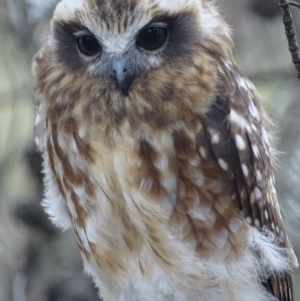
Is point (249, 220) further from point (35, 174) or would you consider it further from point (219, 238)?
point (35, 174)

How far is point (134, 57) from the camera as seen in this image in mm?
3459

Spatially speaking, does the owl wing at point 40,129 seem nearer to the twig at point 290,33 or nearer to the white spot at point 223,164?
the white spot at point 223,164

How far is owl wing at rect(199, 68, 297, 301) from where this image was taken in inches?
141

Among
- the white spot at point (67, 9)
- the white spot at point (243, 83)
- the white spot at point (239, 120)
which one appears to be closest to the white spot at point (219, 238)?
the white spot at point (239, 120)

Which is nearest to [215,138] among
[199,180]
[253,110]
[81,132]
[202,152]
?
[202,152]

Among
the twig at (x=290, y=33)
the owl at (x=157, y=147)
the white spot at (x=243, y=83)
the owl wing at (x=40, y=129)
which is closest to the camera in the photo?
the twig at (x=290, y=33)

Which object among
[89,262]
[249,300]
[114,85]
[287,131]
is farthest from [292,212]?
[114,85]

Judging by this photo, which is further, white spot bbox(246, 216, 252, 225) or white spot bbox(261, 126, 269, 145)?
white spot bbox(261, 126, 269, 145)

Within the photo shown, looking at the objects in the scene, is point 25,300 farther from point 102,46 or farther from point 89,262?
point 102,46

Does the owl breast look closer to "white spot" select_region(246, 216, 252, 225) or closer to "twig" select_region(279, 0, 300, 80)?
"white spot" select_region(246, 216, 252, 225)

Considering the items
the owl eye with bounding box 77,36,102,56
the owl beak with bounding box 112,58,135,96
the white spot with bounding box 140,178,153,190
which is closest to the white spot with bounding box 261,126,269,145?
the white spot with bounding box 140,178,153,190

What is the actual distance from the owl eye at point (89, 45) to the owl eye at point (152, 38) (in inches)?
7.2

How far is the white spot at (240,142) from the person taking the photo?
11.9 feet

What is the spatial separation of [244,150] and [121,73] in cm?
68
